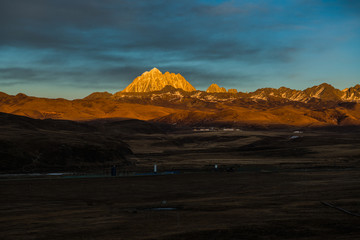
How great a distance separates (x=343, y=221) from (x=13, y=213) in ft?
68.3

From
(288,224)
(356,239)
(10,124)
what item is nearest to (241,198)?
(288,224)

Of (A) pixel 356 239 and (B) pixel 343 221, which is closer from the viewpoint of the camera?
(A) pixel 356 239

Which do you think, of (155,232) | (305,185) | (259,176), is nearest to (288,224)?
(155,232)

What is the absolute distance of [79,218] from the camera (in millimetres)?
Result: 27438

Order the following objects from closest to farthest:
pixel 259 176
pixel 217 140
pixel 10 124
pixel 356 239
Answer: pixel 356 239 → pixel 259 176 → pixel 10 124 → pixel 217 140

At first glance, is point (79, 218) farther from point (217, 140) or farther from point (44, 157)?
point (217, 140)

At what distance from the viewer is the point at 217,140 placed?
7387 inches

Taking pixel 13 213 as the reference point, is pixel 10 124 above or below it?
above

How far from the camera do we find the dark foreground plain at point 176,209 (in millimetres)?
22156

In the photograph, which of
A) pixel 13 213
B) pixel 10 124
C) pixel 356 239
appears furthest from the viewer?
pixel 10 124

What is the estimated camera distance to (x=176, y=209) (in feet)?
101

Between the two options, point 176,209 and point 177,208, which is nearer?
point 176,209

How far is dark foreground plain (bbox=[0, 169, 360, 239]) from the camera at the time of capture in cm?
2216

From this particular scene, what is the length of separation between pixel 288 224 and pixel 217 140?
16493cm
